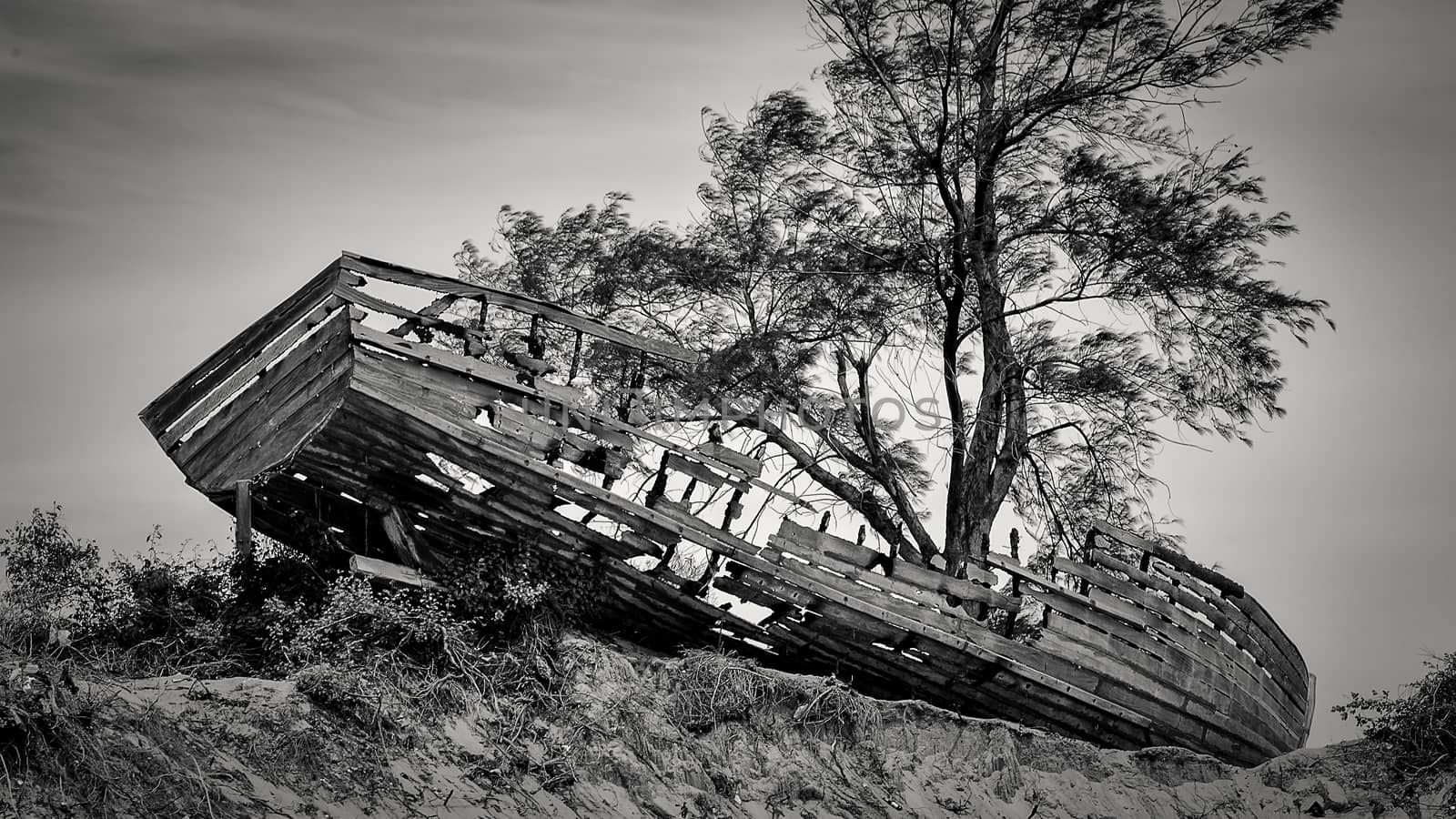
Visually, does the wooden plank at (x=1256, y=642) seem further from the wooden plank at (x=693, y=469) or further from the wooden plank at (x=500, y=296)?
→ the wooden plank at (x=500, y=296)

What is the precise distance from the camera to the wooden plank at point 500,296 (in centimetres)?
1099

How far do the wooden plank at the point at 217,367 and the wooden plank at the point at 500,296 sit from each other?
1.56 feet

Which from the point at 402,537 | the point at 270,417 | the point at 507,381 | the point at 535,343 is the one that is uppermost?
the point at 535,343

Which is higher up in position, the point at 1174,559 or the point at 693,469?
the point at 1174,559

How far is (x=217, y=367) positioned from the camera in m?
11.5

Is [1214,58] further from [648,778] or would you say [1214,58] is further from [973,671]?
[648,778]

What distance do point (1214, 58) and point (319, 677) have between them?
39.5 feet

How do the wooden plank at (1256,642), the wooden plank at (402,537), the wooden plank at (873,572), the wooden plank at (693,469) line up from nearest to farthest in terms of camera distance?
1. the wooden plank at (402,537)
2. the wooden plank at (693,469)
3. the wooden plank at (873,572)
4. the wooden plank at (1256,642)

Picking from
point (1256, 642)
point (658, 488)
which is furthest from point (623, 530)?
point (1256, 642)

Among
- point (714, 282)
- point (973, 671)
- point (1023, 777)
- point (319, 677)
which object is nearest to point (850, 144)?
point (714, 282)

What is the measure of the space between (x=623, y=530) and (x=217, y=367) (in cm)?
374

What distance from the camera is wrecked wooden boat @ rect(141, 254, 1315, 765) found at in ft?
34.7

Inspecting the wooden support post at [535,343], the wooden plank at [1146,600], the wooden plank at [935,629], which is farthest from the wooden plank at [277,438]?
the wooden plank at [1146,600]

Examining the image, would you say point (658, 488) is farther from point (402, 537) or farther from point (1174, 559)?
point (1174, 559)
